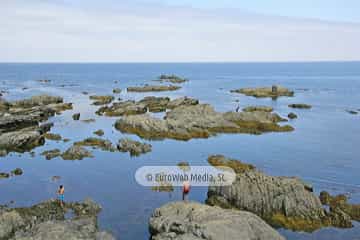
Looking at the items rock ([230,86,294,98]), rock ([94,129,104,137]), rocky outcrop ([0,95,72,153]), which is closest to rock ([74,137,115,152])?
rock ([94,129,104,137])

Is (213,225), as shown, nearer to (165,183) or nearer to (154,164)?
(165,183)

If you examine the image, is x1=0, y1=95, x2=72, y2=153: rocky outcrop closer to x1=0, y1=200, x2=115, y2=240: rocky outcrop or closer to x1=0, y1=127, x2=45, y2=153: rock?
x1=0, y1=127, x2=45, y2=153: rock

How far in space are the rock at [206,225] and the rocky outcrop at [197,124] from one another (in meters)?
34.5

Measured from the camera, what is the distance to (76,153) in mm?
53781

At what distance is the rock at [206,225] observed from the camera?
A: 87.7ft

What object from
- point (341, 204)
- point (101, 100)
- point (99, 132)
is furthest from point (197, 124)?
point (101, 100)

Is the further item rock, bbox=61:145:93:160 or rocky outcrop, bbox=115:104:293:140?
rocky outcrop, bbox=115:104:293:140

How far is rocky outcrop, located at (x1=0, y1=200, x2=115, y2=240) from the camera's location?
87.2 feet

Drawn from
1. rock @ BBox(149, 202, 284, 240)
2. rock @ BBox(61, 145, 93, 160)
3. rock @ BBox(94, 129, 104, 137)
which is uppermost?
rock @ BBox(149, 202, 284, 240)

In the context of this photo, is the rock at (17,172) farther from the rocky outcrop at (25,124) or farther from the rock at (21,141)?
the rock at (21,141)

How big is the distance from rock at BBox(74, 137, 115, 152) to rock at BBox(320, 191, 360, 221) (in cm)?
3138

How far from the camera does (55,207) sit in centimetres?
3531

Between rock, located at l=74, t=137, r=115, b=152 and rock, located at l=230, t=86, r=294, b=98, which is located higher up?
rock, located at l=230, t=86, r=294, b=98

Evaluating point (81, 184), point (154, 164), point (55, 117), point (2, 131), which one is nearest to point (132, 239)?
point (81, 184)
